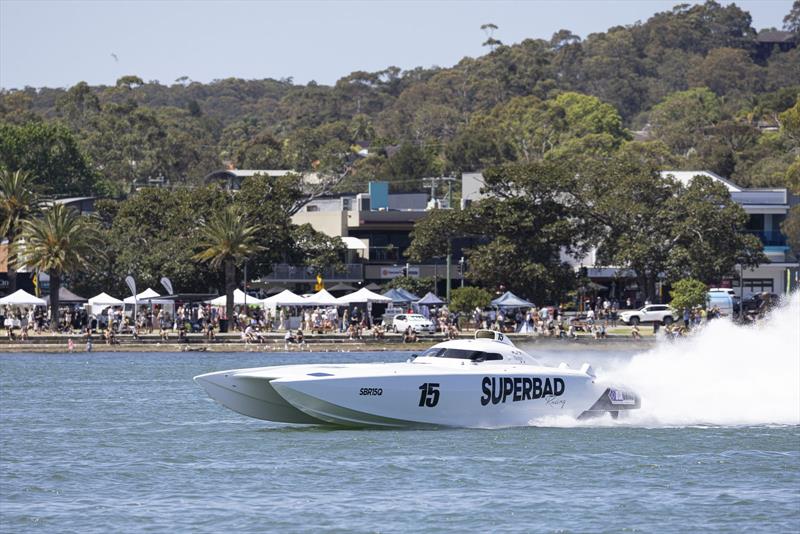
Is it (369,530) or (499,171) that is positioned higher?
(499,171)

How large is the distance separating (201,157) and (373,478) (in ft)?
494

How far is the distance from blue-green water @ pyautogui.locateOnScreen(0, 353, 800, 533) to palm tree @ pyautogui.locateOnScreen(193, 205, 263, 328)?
129 feet

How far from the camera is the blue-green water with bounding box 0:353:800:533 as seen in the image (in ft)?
71.0

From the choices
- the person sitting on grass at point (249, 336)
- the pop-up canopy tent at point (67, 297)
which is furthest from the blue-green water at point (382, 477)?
the pop-up canopy tent at point (67, 297)

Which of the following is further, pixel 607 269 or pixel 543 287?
pixel 607 269

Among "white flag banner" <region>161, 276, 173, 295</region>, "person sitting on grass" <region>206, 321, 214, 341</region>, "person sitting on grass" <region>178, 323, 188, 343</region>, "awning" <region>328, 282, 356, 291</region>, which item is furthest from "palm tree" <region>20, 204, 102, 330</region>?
"awning" <region>328, 282, 356, 291</region>

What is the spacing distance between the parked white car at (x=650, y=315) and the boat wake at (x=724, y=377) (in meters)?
42.5

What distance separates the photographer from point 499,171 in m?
82.3

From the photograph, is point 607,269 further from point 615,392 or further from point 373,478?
point 373,478

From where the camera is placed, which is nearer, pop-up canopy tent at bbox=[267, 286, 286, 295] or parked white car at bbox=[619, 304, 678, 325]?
parked white car at bbox=[619, 304, 678, 325]

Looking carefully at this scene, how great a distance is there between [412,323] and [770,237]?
3589 centimetres

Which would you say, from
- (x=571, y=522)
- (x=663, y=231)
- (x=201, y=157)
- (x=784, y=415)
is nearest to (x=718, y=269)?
(x=663, y=231)

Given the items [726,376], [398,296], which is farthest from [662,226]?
[726,376]

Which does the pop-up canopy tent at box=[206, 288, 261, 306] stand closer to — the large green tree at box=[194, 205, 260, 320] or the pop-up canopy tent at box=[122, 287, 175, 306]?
the large green tree at box=[194, 205, 260, 320]
